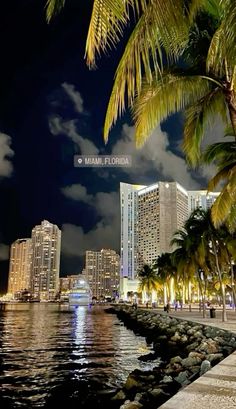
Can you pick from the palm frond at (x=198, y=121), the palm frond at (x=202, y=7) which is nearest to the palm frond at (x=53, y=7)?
the palm frond at (x=202, y=7)

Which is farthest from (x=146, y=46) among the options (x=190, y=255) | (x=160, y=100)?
(x=190, y=255)

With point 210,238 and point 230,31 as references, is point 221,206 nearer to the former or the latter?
point 230,31

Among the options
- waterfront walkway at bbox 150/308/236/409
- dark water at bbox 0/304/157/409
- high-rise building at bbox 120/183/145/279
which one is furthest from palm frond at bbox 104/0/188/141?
high-rise building at bbox 120/183/145/279

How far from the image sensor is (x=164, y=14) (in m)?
3.69

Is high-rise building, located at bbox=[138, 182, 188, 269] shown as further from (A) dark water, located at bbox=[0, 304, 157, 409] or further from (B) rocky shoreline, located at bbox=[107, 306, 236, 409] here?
(B) rocky shoreline, located at bbox=[107, 306, 236, 409]

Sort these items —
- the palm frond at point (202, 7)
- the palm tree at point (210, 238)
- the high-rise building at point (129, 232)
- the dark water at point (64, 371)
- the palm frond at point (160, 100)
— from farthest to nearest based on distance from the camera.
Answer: the high-rise building at point (129, 232), the palm tree at point (210, 238), the dark water at point (64, 371), the palm frond at point (160, 100), the palm frond at point (202, 7)

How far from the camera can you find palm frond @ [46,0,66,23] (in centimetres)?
361

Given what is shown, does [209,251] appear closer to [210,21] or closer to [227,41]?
[210,21]

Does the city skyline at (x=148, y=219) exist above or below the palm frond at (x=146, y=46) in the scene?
above

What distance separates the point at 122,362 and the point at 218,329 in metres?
5.37

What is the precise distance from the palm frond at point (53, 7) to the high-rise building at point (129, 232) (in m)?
177

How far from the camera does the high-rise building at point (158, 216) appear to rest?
499 ft

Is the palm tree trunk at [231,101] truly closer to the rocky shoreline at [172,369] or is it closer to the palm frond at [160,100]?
the palm frond at [160,100]

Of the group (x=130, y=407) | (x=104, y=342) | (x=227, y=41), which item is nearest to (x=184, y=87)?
(x=227, y=41)
